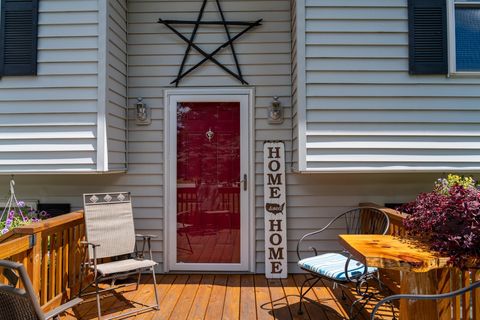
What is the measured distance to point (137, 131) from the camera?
4004mm

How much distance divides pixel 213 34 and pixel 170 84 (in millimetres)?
723

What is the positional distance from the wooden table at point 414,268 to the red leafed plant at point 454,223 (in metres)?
0.08

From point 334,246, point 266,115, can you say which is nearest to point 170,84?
point 266,115

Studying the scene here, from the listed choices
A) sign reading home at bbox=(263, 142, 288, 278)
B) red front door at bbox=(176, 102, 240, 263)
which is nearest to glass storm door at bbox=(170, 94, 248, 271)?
red front door at bbox=(176, 102, 240, 263)

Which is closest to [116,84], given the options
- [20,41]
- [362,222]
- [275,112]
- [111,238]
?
[20,41]

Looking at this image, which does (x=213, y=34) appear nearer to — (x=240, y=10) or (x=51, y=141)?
(x=240, y=10)

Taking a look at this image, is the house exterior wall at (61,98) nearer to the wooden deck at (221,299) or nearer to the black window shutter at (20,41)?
the black window shutter at (20,41)

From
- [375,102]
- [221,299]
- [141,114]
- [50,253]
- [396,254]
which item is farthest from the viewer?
[141,114]

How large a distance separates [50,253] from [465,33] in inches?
166

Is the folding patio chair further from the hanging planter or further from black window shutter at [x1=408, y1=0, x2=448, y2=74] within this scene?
black window shutter at [x1=408, y1=0, x2=448, y2=74]

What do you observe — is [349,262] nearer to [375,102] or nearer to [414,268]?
[414,268]

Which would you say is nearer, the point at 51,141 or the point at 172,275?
the point at 51,141

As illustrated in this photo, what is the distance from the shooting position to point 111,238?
130 inches

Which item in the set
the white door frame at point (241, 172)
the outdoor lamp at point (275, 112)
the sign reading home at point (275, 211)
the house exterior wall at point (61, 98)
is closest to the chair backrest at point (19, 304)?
the house exterior wall at point (61, 98)
